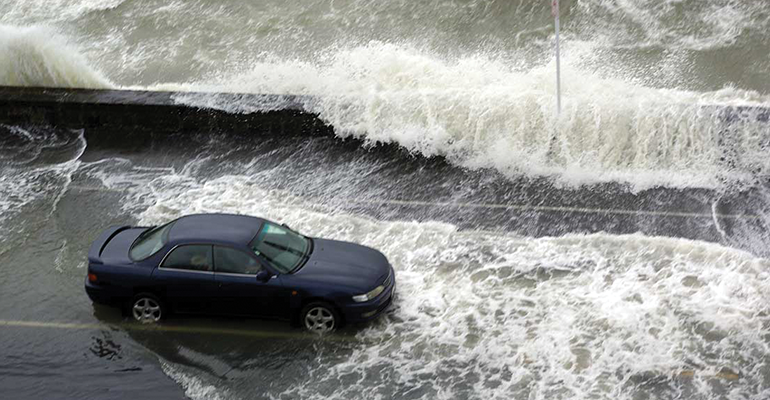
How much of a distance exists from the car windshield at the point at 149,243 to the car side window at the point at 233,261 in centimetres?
81

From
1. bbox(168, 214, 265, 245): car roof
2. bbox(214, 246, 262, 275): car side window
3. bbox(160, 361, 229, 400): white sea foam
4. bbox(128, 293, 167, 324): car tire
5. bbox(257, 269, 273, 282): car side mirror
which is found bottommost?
bbox(160, 361, 229, 400): white sea foam

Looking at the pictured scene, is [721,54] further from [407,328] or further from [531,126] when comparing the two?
[407,328]

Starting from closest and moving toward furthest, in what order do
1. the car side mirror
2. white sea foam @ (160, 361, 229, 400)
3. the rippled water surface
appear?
white sea foam @ (160, 361, 229, 400) < the rippled water surface < the car side mirror

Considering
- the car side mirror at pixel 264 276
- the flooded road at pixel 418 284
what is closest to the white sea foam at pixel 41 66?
the flooded road at pixel 418 284

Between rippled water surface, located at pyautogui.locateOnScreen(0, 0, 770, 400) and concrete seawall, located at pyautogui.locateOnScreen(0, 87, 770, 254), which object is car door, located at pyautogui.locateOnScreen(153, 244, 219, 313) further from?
concrete seawall, located at pyautogui.locateOnScreen(0, 87, 770, 254)

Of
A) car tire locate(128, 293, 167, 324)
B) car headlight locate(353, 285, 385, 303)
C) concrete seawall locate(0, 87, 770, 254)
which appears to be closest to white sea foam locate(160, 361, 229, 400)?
car tire locate(128, 293, 167, 324)

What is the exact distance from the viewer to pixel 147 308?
1134cm

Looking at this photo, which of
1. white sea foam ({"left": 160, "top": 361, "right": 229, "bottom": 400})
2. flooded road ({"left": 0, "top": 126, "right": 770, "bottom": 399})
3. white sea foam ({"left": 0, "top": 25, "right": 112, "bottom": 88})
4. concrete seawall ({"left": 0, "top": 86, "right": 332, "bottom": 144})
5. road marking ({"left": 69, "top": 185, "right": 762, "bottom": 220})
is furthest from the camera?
white sea foam ({"left": 0, "top": 25, "right": 112, "bottom": 88})

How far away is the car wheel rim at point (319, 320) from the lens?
11.0 metres

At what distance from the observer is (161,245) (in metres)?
11.3

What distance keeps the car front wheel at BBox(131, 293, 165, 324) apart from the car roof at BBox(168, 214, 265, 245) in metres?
0.81

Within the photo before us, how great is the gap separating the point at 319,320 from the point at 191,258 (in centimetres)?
180

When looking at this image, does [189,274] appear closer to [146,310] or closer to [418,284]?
[146,310]

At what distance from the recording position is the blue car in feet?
36.0
